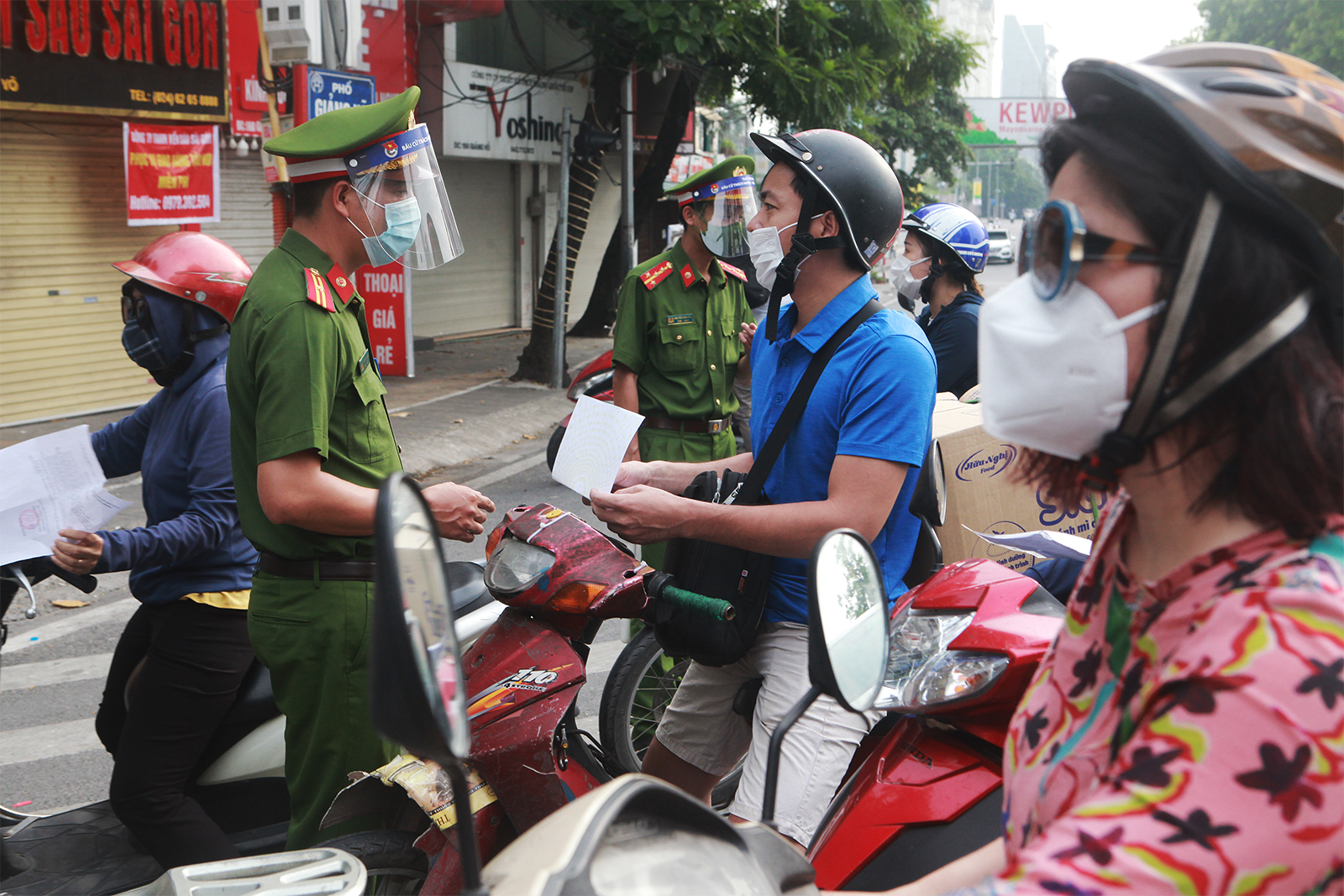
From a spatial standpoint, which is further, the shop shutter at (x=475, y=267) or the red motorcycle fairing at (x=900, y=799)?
the shop shutter at (x=475, y=267)

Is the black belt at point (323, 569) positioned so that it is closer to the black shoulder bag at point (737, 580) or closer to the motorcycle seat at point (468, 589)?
the motorcycle seat at point (468, 589)

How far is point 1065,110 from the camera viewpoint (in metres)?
1.20

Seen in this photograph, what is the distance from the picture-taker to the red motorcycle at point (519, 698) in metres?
2.49

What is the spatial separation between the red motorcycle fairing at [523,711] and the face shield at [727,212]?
121 inches

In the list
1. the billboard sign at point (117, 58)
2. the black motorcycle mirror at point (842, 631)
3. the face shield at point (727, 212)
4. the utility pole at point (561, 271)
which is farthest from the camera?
the utility pole at point (561, 271)

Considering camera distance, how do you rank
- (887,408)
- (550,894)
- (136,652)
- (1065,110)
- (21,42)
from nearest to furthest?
(550,894)
(1065,110)
(887,408)
(136,652)
(21,42)

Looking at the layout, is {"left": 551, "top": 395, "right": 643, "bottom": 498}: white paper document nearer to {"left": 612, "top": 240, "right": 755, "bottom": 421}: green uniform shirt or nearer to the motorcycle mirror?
the motorcycle mirror

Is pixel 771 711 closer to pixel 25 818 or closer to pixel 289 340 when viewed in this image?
pixel 289 340

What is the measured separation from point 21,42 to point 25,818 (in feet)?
26.3

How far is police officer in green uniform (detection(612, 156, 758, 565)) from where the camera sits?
17.0 feet

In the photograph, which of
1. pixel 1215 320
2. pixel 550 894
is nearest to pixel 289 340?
pixel 550 894

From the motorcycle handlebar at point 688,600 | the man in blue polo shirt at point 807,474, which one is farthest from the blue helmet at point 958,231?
the motorcycle handlebar at point 688,600

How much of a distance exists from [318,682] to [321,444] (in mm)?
613

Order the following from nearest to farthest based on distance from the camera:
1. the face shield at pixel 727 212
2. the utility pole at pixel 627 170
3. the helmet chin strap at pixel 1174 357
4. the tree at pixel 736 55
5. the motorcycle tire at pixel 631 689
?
the helmet chin strap at pixel 1174 357, the motorcycle tire at pixel 631 689, the face shield at pixel 727 212, the tree at pixel 736 55, the utility pole at pixel 627 170
